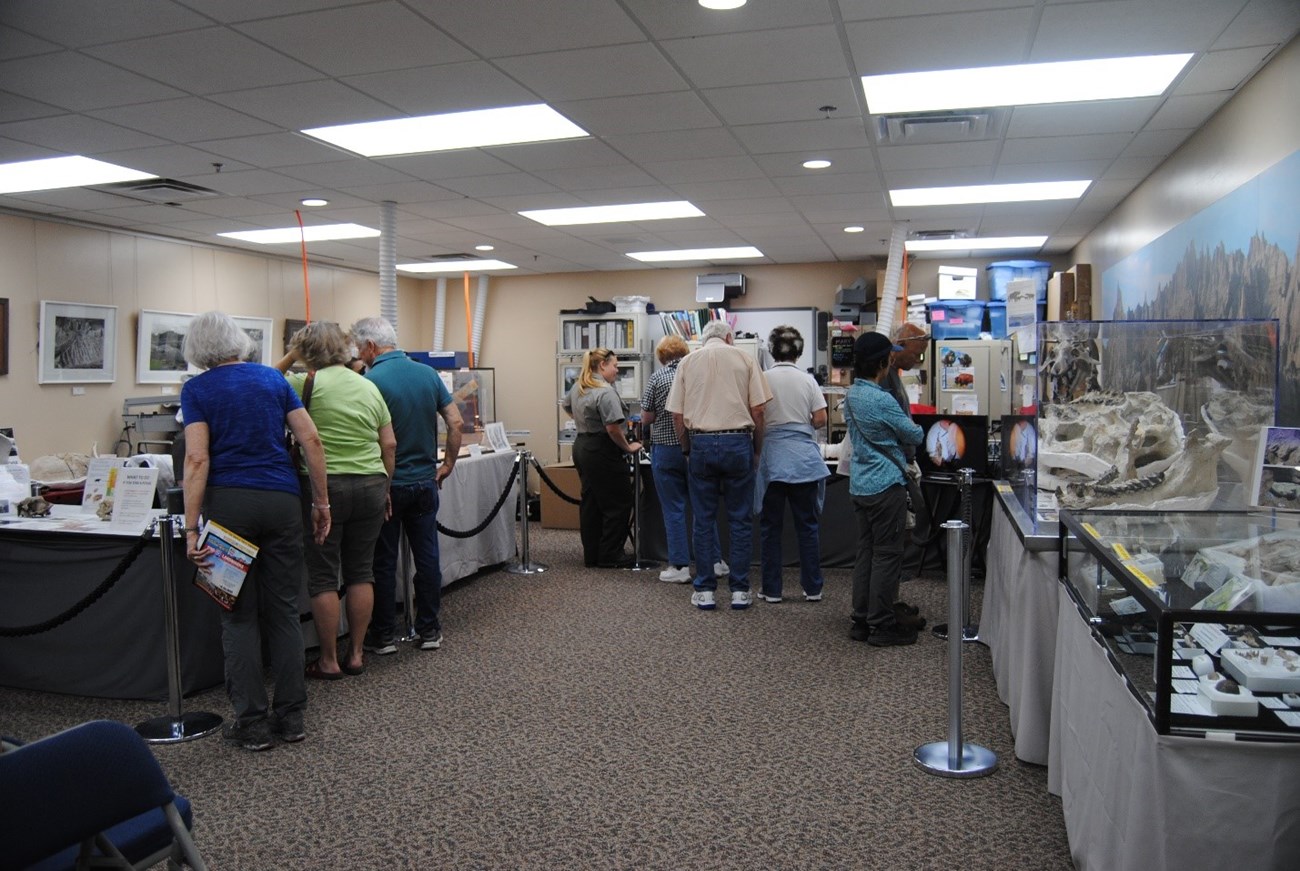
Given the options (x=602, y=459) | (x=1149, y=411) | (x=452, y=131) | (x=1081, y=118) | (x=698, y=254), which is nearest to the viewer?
(x=1149, y=411)

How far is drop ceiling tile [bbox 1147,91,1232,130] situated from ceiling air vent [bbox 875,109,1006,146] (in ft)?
2.40

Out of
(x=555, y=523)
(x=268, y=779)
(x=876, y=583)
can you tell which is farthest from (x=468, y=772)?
(x=555, y=523)

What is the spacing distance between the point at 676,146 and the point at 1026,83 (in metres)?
1.84

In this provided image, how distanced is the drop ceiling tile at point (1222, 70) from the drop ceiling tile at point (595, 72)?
2158mm

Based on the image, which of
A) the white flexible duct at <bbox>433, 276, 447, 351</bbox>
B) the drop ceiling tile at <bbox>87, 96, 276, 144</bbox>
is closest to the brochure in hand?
the drop ceiling tile at <bbox>87, 96, 276, 144</bbox>

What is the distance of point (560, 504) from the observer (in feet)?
27.1

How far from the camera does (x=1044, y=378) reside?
3178 millimetres

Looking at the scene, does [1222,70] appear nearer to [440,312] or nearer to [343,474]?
[343,474]

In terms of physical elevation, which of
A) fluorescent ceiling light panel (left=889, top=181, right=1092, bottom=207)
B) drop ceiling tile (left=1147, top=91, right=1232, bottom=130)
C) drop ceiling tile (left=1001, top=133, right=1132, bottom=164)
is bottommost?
drop ceiling tile (left=1147, top=91, right=1232, bottom=130)

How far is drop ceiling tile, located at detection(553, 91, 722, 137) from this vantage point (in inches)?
174

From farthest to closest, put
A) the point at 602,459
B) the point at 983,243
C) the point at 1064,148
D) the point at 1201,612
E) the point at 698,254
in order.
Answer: the point at 698,254
the point at 983,243
the point at 602,459
the point at 1064,148
the point at 1201,612

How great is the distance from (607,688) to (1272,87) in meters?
3.69

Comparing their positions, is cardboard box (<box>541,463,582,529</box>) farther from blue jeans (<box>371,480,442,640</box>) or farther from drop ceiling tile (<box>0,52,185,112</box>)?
drop ceiling tile (<box>0,52,185,112</box>)

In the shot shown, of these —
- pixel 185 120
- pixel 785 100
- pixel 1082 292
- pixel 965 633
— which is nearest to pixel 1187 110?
pixel 785 100
